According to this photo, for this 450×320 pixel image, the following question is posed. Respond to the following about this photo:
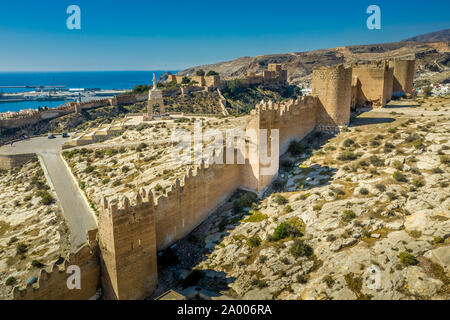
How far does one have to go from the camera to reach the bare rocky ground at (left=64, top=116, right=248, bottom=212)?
1999 cm

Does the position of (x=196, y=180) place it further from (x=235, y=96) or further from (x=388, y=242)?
(x=235, y=96)

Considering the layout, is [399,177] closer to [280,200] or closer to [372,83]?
[280,200]

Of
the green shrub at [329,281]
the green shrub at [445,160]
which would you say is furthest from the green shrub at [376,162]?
the green shrub at [329,281]

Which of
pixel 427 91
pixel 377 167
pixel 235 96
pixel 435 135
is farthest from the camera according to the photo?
pixel 235 96

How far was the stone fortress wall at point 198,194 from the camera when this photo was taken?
446 inches

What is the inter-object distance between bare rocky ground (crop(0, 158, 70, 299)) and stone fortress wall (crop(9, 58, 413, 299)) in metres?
3.48

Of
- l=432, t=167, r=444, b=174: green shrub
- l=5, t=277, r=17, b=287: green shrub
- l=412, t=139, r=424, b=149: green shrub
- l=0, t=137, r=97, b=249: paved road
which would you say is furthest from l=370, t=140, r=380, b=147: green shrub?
l=5, t=277, r=17, b=287: green shrub

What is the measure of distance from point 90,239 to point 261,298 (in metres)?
6.21

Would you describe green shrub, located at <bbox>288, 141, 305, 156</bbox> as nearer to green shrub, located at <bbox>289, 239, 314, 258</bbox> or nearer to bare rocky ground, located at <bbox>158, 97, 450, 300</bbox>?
bare rocky ground, located at <bbox>158, 97, 450, 300</bbox>

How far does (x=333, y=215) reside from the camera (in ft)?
43.8

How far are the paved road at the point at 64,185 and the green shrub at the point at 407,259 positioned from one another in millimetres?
13264

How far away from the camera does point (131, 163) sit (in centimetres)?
2436

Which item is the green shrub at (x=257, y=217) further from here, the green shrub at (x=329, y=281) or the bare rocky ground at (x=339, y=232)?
the green shrub at (x=329, y=281)
